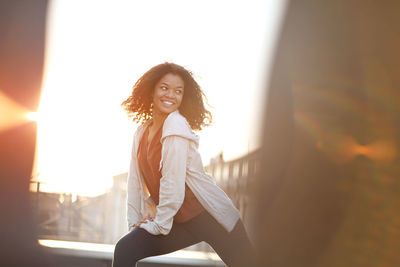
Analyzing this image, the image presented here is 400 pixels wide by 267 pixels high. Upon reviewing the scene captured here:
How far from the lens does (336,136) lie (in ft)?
10.3

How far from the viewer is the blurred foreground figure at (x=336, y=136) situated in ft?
9.65

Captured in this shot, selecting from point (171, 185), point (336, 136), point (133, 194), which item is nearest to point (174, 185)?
point (171, 185)

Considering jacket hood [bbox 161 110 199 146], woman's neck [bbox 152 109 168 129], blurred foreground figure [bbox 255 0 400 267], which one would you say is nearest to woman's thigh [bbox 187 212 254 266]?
jacket hood [bbox 161 110 199 146]

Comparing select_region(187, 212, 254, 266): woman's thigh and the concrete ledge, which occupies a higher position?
select_region(187, 212, 254, 266): woman's thigh

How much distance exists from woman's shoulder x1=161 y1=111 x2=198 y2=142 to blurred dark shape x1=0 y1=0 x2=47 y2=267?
1.87 m

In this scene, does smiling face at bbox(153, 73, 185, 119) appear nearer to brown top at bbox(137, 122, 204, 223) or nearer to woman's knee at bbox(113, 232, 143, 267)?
brown top at bbox(137, 122, 204, 223)

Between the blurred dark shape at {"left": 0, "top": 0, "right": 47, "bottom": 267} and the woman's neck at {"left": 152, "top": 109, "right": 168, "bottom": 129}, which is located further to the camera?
the blurred dark shape at {"left": 0, "top": 0, "right": 47, "bottom": 267}

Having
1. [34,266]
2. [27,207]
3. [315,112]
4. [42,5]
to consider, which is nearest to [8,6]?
[42,5]

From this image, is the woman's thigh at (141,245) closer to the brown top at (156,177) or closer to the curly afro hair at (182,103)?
the brown top at (156,177)

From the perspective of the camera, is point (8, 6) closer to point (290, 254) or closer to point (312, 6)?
point (312, 6)

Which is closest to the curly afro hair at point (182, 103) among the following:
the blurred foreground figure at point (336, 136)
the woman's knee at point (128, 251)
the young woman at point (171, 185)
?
the young woman at point (171, 185)

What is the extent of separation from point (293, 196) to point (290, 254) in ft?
1.16

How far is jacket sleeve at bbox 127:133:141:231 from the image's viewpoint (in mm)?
2359

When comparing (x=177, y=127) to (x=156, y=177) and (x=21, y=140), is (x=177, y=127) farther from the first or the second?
(x=21, y=140)
